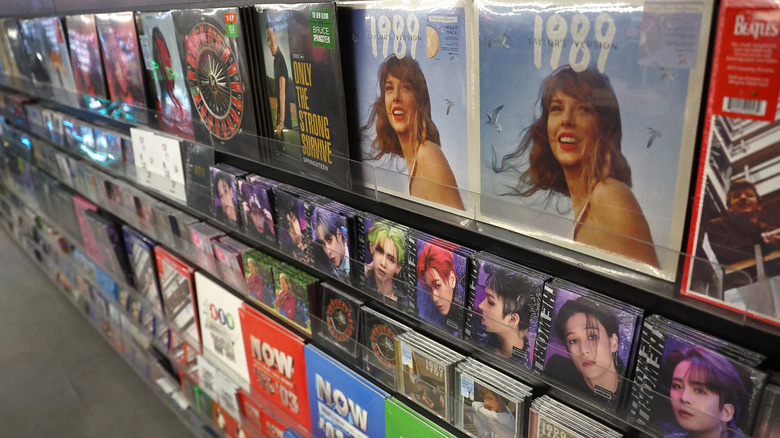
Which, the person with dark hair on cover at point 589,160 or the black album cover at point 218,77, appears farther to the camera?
the black album cover at point 218,77

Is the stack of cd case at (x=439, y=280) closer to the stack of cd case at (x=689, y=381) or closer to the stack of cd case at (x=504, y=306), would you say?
the stack of cd case at (x=504, y=306)

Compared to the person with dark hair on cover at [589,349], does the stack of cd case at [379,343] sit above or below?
below

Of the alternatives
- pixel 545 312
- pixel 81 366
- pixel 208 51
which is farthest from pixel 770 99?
pixel 81 366

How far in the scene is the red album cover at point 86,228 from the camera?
3436 millimetres

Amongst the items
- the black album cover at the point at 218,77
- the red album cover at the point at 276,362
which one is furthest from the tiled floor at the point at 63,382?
the black album cover at the point at 218,77

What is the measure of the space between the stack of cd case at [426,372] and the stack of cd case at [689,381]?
1.63 ft

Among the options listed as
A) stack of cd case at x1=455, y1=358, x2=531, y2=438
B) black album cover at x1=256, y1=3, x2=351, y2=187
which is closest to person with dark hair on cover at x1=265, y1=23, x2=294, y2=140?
black album cover at x1=256, y1=3, x2=351, y2=187

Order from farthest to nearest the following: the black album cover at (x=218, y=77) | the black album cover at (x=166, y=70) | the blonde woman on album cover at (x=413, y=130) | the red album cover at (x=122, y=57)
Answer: the red album cover at (x=122, y=57) < the black album cover at (x=166, y=70) < the black album cover at (x=218, y=77) < the blonde woman on album cover at (x=413, y=130)

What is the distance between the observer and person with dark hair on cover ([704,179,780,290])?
79 cm

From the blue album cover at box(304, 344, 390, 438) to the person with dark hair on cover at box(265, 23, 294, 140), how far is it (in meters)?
0.82

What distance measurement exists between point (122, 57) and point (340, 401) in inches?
70.5

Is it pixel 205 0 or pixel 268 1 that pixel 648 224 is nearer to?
pixel 268 1

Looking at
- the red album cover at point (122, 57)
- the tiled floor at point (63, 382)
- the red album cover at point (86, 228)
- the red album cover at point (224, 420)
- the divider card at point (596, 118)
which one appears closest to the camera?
the divider card at point (596, 118)

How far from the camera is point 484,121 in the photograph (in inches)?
44.2
